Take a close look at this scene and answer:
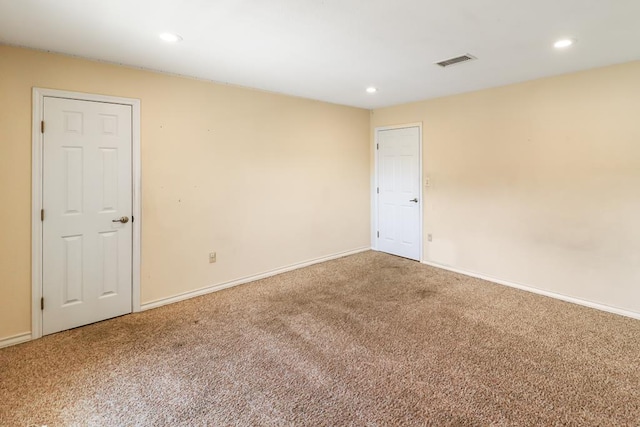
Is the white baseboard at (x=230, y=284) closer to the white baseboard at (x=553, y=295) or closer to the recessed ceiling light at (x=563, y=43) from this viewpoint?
the white baseboard at (x=553, y=295)

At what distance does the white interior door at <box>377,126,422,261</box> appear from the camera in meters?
4.95

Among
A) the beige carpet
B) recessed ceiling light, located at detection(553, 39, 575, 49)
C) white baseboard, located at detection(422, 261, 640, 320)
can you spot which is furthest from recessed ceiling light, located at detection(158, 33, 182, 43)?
white baseboard, located at detection(422, 261, 640, 320)

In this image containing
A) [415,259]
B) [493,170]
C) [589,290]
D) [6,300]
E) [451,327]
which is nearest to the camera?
[6,300]

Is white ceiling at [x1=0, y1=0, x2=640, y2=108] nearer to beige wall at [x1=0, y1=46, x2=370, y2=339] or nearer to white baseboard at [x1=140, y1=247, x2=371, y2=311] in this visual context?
A: beige wall at [x1=0, y1=46, x2=370, y2=339]

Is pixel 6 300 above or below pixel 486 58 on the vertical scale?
below

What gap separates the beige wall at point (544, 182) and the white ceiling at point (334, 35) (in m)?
0.42

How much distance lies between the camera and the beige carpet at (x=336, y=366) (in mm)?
1864

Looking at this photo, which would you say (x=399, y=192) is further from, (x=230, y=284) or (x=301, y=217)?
(x=230, y=284)

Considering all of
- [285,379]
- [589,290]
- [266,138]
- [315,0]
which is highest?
[315,0]

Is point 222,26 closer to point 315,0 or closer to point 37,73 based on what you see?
point 315,0

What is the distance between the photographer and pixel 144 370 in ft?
7.48

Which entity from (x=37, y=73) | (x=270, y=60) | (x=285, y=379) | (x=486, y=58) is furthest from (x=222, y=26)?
(x=285, y=379)

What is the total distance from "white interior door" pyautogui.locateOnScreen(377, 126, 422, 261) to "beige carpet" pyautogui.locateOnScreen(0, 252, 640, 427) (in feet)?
5.51

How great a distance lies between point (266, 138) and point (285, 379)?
2.92 meters
